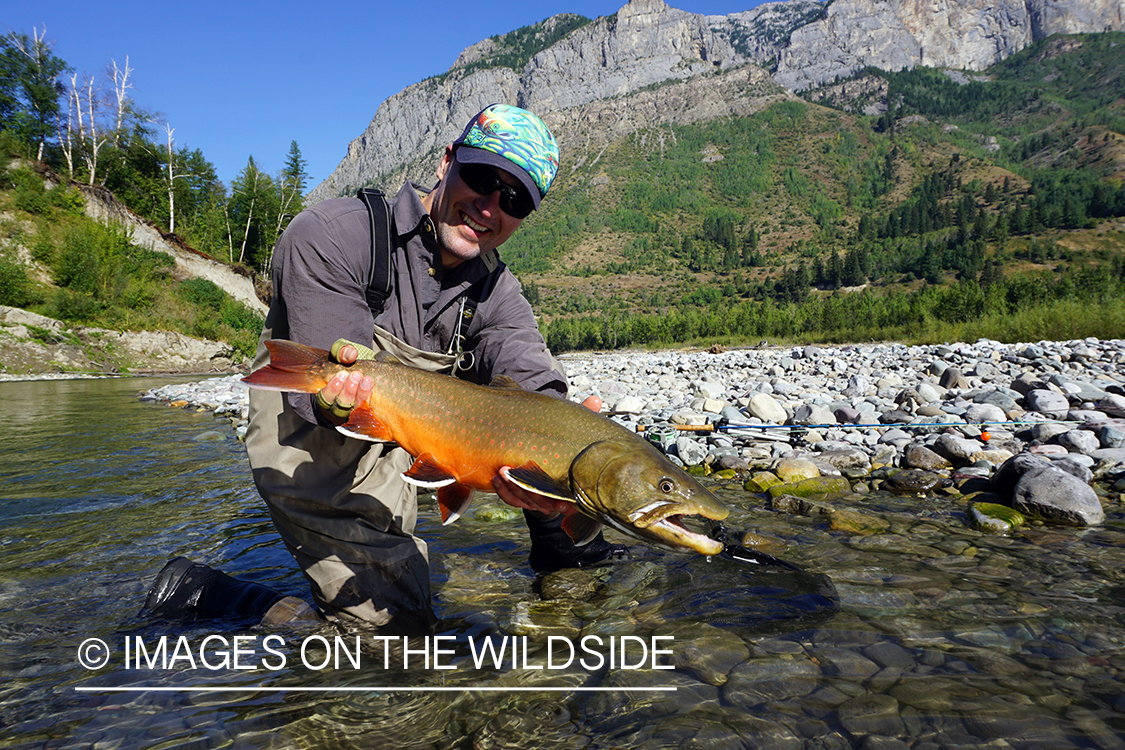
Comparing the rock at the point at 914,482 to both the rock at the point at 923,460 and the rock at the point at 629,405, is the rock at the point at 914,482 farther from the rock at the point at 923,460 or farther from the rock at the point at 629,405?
the rock at the point at 629,405

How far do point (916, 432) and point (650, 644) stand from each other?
6.01 meters

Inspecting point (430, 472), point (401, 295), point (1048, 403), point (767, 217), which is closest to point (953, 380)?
point (1048, 403)

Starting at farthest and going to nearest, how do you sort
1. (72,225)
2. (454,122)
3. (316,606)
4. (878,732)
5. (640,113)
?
1. (454,122)
2. (640,113)
3. (72,225)
4. (316,606)
5. (878,732)

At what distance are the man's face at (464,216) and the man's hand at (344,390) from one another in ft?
2.95

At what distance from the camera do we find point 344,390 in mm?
2363

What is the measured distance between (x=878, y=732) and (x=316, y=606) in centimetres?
275

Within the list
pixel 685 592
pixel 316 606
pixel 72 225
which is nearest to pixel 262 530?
pixel 316 606

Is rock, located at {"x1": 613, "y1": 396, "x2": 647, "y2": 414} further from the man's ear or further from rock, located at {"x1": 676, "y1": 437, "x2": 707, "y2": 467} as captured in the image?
the man's ear

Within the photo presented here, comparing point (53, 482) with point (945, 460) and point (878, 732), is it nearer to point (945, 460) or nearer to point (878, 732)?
point (878, 732)

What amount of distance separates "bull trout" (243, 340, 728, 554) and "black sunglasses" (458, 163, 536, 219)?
0.97m

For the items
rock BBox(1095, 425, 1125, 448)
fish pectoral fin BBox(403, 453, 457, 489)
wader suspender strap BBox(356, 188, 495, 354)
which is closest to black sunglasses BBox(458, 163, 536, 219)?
wader suspender strap BBox(356, 188, 495, 354)

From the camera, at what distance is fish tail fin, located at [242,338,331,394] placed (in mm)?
2355

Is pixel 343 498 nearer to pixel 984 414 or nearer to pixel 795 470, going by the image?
pixel 795 470

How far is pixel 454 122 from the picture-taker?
7510 inches
